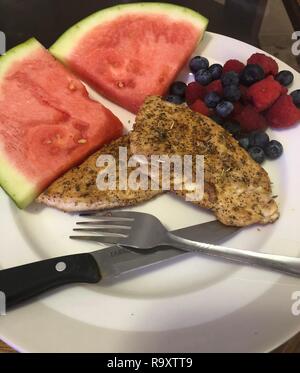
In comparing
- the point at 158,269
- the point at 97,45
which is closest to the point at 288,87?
the point at 97,45

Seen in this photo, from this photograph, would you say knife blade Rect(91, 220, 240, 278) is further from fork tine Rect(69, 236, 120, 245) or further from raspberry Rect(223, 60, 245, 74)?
raspberry Rect(223, 60, 245, 74)

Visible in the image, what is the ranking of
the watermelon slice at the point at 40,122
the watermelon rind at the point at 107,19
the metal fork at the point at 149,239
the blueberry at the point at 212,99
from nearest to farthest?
the metal fork at the point at 149,239, the watermelon slice at the point at 40,122, the blueberry at the point at 212,99, the watermelon rind at the point at 107,19

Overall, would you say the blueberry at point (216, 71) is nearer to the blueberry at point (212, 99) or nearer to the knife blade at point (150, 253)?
the blueberry at point (212, 99)

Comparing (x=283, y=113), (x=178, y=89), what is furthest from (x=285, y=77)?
(x=178, y=89)

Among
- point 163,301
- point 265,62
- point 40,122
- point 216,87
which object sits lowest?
point 163,301

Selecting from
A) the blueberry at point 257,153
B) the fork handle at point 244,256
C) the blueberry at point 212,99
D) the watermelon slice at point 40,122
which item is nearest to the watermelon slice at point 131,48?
the watermelon slice at point 40,122

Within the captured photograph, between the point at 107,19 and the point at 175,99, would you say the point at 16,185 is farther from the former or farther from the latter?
the point at 107,19
